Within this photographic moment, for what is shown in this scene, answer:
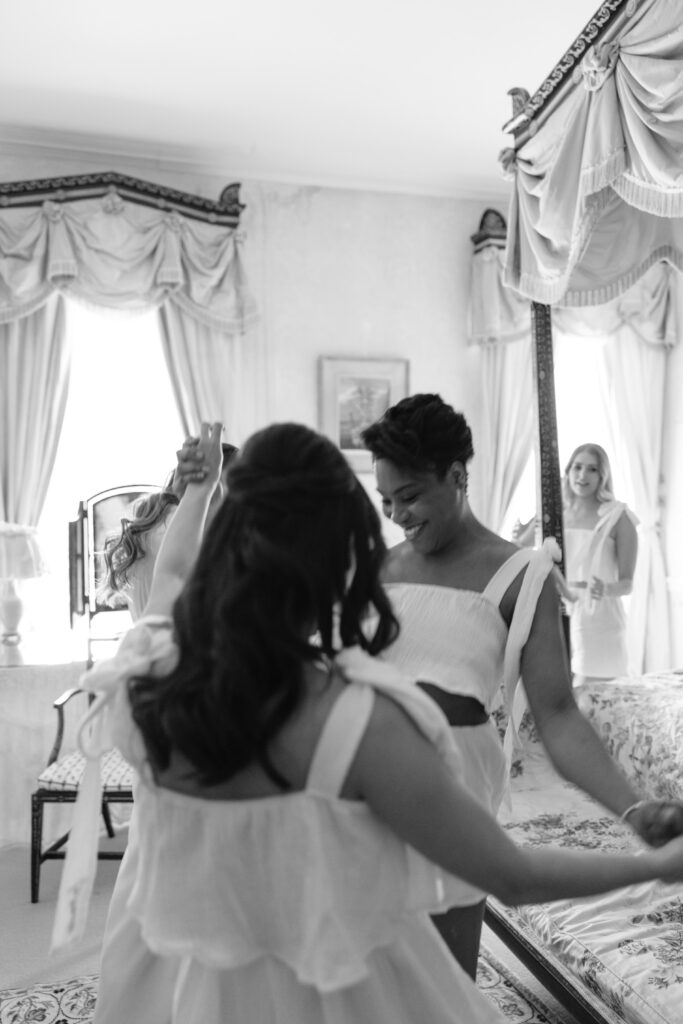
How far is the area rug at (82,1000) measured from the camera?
2744mm

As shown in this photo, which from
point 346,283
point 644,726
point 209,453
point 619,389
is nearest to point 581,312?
point 619,389

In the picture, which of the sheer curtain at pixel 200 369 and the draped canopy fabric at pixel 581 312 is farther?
the draped canopy fabric at pixel 581 312

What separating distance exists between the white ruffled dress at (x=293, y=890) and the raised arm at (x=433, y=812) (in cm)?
2

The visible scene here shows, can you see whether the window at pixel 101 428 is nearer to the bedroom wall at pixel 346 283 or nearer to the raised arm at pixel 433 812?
the bedroom wall at pixel 346 283

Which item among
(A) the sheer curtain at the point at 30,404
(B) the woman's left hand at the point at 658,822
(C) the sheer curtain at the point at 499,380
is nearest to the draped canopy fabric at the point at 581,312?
(C) the sheer curtain at the point at 499,380

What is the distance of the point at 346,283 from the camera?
5.76 metres

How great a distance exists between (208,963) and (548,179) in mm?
3075

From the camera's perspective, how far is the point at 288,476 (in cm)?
100

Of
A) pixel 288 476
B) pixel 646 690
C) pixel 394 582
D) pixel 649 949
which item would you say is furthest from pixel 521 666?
pixel 646 690

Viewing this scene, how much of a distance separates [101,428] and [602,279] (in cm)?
289

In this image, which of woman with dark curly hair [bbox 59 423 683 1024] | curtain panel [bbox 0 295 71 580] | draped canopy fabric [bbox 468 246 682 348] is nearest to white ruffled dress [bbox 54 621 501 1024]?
woman with dark curly hair [bbox 59 423 683 1024]

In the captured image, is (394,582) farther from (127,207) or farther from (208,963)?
(127,207)

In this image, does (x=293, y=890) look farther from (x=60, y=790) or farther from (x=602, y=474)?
(x=602, y=474)

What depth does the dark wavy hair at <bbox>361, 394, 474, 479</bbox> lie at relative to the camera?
1.70 meters
